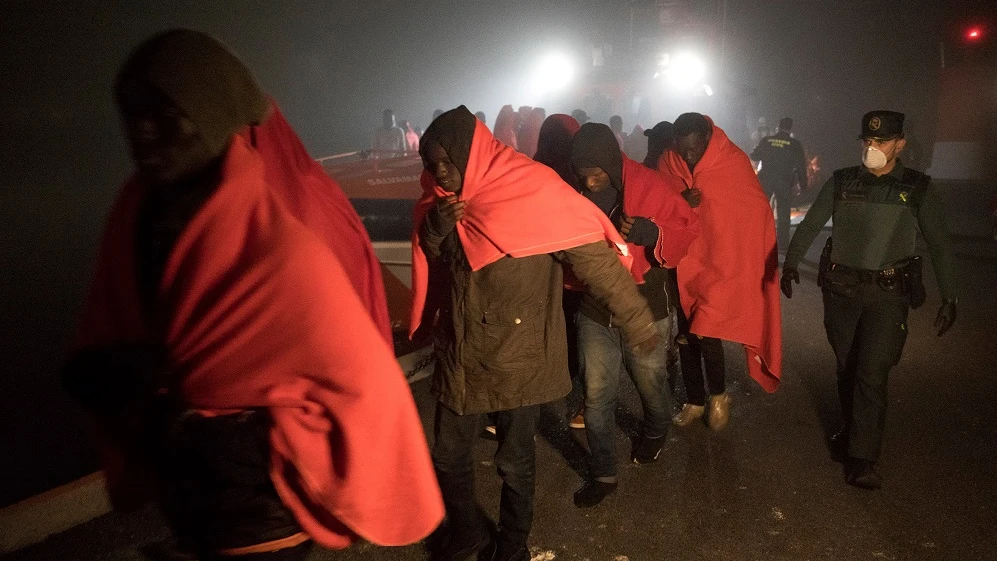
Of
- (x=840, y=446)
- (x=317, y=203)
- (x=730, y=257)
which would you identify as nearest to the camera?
(x=317, y=203)

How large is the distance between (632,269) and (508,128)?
28.4 ft

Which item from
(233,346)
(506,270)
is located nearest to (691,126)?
(506,270)

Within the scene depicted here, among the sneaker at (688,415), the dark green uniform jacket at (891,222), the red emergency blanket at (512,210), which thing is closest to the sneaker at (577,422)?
the sneaker at (688,415)

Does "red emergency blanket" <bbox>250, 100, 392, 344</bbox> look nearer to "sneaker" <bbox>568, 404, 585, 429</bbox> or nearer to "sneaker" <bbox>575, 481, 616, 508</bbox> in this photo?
"sneaker" <bbox>575, 481, 616, 508</bbox>

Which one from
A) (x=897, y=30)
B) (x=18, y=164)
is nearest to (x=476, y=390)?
(x=897, y=30)

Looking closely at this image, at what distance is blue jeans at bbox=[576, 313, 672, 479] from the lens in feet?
12.4

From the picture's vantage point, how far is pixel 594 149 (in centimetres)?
353

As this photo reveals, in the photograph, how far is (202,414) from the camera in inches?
67.6

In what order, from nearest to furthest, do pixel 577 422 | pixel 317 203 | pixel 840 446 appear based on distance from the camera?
1. pixel 317 203
2. pixel 840 446
3. pixel 577 422

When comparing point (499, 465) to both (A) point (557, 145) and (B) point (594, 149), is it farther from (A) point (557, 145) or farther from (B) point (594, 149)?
(A) point (557, 145)

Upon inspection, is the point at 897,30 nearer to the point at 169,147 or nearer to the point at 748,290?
the point at 748,290

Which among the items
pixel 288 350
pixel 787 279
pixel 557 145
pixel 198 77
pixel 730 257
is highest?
pixel 198 77

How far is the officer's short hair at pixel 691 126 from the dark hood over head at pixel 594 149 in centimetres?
96

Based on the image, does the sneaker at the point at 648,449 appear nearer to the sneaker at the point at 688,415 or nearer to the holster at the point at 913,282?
the sneaker at the point at 688,415
